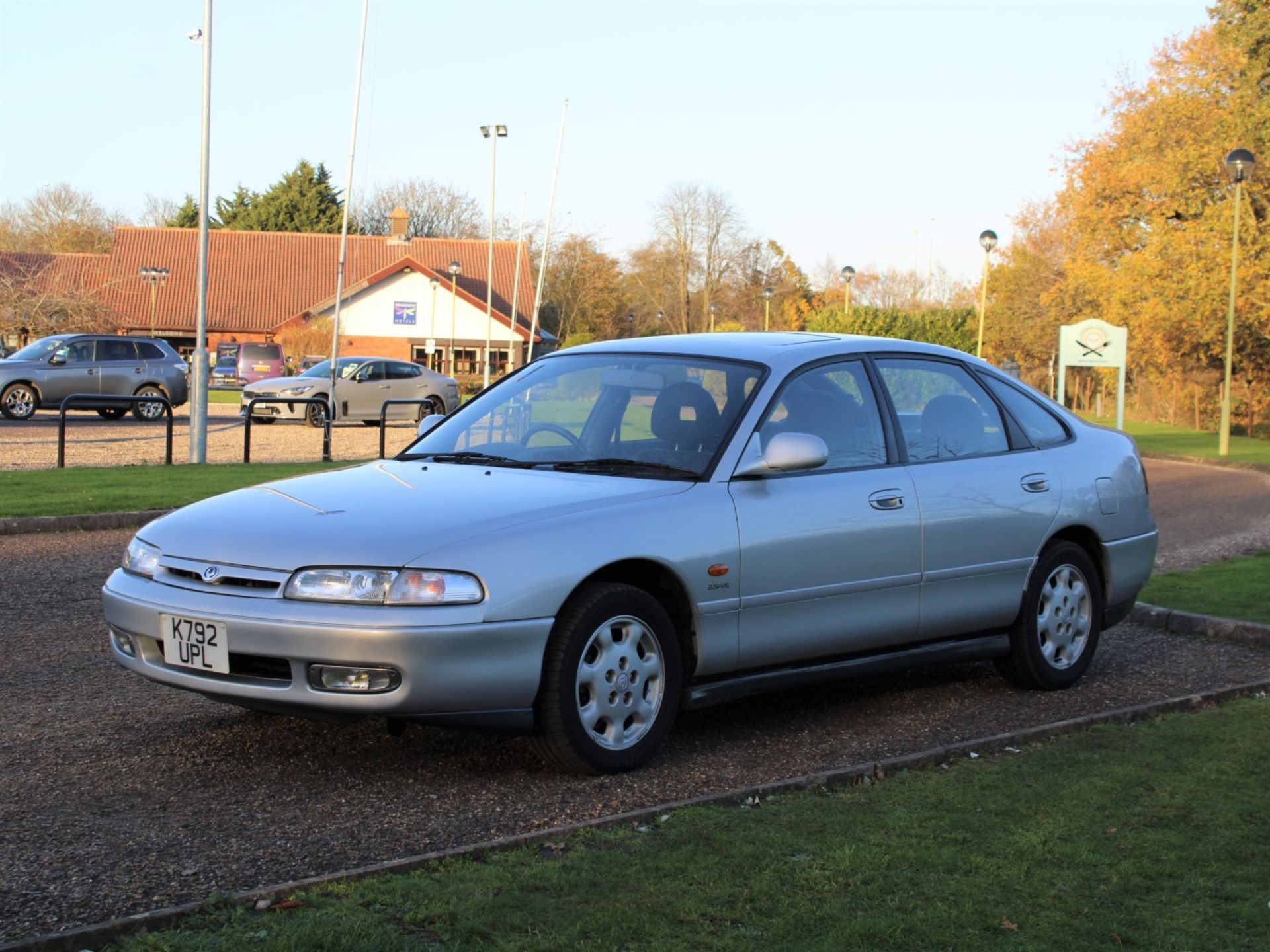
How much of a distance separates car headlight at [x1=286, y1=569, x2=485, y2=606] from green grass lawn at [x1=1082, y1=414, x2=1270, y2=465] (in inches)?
855

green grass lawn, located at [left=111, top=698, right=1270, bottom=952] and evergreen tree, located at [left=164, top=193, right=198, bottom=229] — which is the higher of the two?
evergreen tree, located at [left=164, top=193, right=198, bottom=229]

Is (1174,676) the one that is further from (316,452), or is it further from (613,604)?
(316,452)

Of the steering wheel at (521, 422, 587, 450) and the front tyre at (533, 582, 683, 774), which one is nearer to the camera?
the front tyre at (533, 582, 683, 774)

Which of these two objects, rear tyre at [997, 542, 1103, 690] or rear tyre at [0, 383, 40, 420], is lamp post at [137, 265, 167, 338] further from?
rear tyre at [997, 542, 1103, 690]

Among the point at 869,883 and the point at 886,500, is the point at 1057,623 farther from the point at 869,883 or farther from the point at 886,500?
the point at 869,883

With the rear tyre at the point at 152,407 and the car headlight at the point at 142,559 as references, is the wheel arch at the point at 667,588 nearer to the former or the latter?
the car headlight at the point at 142,559

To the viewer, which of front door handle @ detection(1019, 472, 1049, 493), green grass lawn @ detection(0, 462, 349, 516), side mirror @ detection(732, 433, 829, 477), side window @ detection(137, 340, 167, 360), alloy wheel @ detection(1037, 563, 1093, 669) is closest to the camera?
side mirror @ detection(732, 433, 829, 477)

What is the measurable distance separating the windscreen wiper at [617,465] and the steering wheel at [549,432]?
0.19 meters

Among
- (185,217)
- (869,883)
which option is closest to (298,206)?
(185,217)

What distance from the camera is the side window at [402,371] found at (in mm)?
34781

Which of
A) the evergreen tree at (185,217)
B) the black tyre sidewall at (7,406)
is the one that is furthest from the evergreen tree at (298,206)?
the black tyre sidewall at (7,406)

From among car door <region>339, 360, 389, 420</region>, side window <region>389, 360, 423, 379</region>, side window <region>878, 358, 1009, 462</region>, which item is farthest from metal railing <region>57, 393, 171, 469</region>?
side window <region>389, 360, 423, 379</region>

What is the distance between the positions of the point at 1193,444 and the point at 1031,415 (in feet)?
96.5

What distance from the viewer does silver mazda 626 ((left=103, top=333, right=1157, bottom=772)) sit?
498 cm
